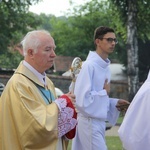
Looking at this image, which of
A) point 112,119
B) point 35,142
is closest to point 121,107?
point 112,119

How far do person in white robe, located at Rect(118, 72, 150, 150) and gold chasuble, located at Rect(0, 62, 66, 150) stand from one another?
64 centimetres

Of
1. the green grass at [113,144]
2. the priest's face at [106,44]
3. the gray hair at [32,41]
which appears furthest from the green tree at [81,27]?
the gray hair at [32,41]

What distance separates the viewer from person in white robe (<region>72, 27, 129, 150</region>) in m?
5.69

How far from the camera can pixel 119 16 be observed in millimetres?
21766

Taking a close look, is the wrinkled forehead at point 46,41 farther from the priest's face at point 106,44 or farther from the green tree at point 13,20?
the green tree at point 13,20

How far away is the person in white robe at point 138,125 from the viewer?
12.0 ft

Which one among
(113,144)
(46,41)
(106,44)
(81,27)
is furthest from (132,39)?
(81,27)

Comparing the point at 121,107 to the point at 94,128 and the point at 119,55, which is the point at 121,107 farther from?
the point at 119,55

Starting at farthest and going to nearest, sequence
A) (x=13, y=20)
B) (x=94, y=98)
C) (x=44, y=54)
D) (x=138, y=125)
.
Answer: (x=13, y=20)
(x=94, y=98)
(x=44, y=54)
(x=138, y=125)

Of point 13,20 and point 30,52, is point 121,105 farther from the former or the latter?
point 13,20

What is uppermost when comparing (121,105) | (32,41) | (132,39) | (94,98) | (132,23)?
(32,41)

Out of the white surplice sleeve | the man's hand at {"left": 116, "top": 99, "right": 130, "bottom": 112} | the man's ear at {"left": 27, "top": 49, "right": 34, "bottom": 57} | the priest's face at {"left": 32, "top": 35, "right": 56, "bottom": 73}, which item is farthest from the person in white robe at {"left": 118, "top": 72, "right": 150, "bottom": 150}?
the man's hand at {"left": 116, "top": 99, "right": 130, "bottom": 112}

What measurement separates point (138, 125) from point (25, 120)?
93 cm

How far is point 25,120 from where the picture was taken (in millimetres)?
4055
